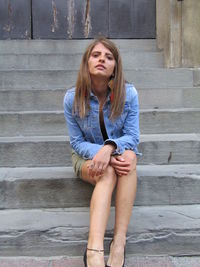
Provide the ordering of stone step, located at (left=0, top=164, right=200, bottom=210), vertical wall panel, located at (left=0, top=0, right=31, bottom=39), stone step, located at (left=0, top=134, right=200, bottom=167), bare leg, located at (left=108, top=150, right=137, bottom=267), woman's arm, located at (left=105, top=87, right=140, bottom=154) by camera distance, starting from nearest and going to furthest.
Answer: bare leg, located at (left=108, top=150, right=137, bottom=267) → woman's arm, located at (left=105, top=87, right=140, bottom=154) → stone step, located at (left=0, top=164, right=200, bottom=210) → stone step, located at (left=0, top=134, right=200, bottom=167) → vertical wall panel, located at (left=0, top=0, right=31, bottom=39)

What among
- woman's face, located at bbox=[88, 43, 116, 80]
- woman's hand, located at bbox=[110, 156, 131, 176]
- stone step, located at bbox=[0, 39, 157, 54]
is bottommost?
woman's hand, located at bbox=[110, 156, 131, 176]

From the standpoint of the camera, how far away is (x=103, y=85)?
250cm

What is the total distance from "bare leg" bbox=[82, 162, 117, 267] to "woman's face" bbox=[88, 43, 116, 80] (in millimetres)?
673

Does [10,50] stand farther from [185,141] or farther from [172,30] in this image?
[185,141]

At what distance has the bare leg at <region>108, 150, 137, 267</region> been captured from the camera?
2070 millimetres

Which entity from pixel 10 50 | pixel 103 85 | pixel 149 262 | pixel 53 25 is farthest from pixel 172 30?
pixel 149 262

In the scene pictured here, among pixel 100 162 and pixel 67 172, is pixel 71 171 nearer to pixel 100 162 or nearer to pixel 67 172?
pixel 67 172

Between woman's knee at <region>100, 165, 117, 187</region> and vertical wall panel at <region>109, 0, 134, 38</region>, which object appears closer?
woman's knee at <region>100, 165, 117, 187</region>

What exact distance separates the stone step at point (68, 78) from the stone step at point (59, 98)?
8.1 inches

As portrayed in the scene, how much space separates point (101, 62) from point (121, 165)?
735mm

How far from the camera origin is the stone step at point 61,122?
11.3ft

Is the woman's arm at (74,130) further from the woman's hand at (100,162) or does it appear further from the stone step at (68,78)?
the stone step at (68,78)

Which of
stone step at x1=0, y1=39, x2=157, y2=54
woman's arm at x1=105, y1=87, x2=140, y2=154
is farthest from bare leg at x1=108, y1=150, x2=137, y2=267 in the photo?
stone step at x1=0, y1=39, x2=157, y2=54

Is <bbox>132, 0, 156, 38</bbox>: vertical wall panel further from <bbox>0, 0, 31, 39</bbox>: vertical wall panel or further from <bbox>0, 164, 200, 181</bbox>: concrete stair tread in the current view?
<bbox>0, 164, 200, 181</bbox>: concrete stair tread
